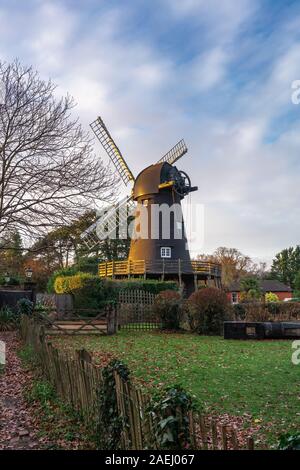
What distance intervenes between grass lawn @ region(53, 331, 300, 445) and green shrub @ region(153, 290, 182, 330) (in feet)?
9.30

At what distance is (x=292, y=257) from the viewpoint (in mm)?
72750

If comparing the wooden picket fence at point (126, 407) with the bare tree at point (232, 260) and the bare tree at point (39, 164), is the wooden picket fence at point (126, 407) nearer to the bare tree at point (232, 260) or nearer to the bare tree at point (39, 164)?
the bare tree at point (39, 164)

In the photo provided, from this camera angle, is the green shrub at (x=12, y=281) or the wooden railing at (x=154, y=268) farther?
the wooden railing at (x=154, y=268)

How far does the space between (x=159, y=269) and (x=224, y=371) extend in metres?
23.9

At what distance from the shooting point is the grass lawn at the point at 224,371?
261 inches

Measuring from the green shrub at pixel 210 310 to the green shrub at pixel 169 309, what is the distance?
4.35ft

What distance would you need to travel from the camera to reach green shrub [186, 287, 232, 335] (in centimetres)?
1877

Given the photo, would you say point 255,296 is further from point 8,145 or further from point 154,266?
point 8,145

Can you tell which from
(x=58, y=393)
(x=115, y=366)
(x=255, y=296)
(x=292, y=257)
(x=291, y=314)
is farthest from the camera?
(x=292, y=257)

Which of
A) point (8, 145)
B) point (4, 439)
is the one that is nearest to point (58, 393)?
point (4, 439)

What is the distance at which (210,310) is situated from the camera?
18953 mm

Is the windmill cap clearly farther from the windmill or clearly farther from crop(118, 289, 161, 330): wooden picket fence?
crop(118, 289, 161, 330): wooden picket fence

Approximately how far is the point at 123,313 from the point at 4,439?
16595 mm

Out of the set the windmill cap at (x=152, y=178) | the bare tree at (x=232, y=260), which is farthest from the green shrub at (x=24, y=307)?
the bare tree at (x=232, y=260)
